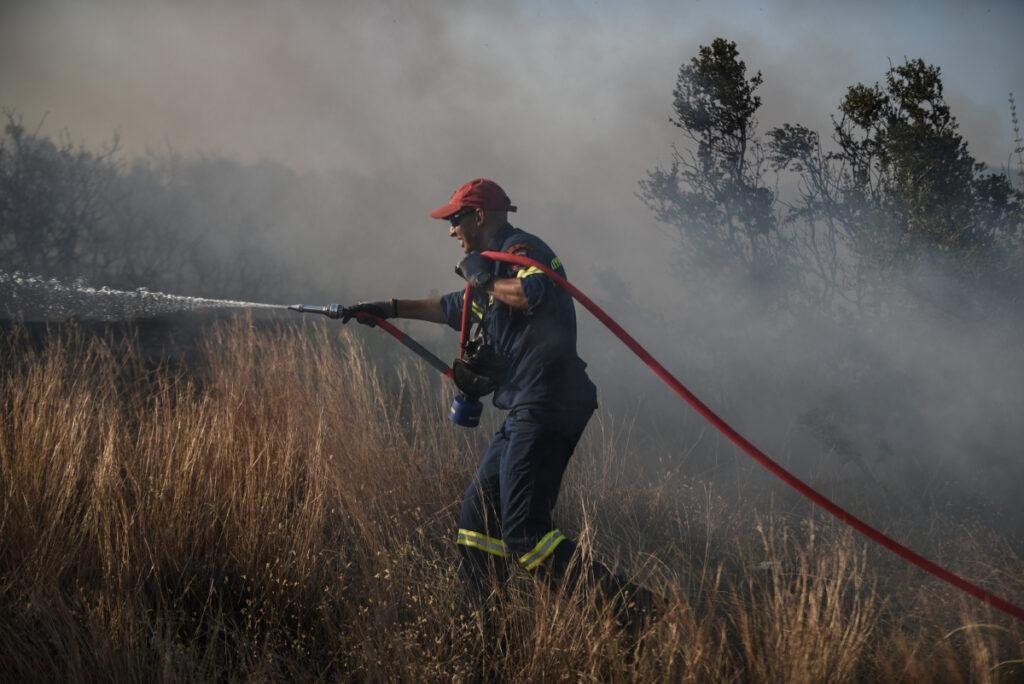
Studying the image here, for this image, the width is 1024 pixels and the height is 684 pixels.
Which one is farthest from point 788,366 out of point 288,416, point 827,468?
point 288,416

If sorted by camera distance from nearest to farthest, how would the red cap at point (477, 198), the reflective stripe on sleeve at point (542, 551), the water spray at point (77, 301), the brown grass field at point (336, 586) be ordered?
1. the brown grass field at point (336, 586)
2. the reflective stripe on sleeve at point (542, 551)
3. the red cap at point (477, 198)
4. the water spray at point (77, 301)

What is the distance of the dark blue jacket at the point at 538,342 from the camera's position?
287cm

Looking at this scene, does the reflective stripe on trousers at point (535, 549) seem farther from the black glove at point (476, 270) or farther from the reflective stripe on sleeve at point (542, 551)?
the black glove at point (476, 270)

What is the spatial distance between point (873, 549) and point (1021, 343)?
11.8 feet

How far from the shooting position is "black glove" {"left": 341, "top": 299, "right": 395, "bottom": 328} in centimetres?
357

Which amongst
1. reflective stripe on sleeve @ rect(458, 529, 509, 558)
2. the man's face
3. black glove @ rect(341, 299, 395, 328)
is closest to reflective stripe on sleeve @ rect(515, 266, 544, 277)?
the man's face

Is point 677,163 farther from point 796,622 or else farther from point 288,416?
point 796,622

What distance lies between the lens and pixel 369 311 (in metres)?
3.61

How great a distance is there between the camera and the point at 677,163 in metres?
10.4

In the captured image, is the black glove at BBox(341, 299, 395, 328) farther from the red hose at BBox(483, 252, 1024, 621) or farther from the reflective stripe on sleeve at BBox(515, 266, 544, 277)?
the reflective stripe on sleeve at BBox(515, 266, 544, 277)

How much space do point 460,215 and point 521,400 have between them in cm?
88

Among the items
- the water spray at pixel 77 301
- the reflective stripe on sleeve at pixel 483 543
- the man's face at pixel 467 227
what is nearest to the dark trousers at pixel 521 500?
the reflective stripe on sleeve at pixel 483 543

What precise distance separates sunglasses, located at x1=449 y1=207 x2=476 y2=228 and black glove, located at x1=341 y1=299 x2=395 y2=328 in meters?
0.56

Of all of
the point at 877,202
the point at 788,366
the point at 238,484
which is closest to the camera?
the point at 238,484
